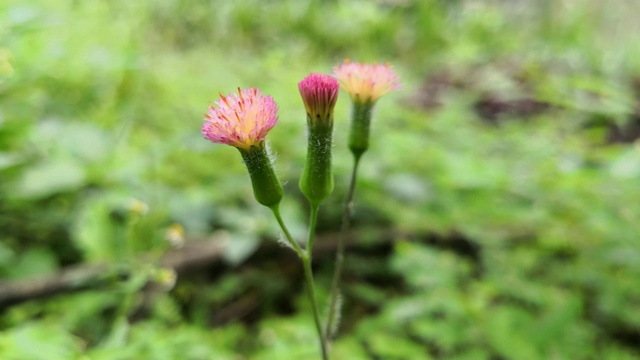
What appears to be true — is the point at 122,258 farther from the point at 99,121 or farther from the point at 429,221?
the point at 429,221

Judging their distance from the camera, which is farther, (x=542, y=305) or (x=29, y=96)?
(x=29, y=96)

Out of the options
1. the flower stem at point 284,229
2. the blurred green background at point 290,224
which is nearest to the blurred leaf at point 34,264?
the blurred green background at point 290,224

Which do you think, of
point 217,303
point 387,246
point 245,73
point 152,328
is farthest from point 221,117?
point 245,73

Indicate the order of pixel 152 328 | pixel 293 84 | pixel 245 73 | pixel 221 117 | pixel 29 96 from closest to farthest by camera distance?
pixel 221 117, pixel 152 328, pixel 29 96, pixel 293 84, pixel 245 73

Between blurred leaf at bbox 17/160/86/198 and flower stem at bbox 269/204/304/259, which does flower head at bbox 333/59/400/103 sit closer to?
flower stem at bbox 269/204/304/259

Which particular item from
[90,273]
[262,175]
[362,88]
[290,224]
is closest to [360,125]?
[362,88]

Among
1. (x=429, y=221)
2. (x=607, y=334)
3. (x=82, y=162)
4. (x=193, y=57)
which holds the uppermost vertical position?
(x=193, y=57)

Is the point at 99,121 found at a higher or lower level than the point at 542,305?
higher

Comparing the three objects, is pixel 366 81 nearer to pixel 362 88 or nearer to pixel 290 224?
pixel 362 88
